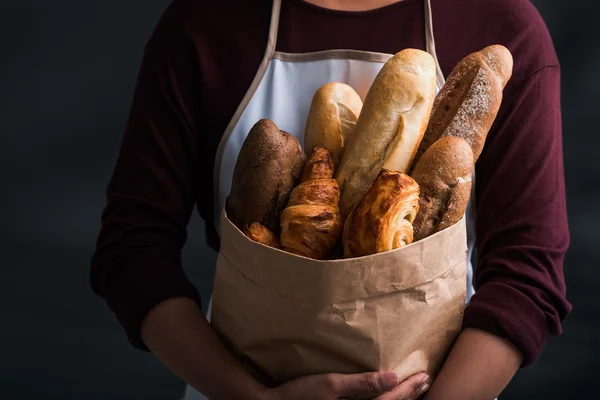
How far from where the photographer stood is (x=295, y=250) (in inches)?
38.5

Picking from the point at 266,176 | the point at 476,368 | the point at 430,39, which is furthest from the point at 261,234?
the point at 430,39

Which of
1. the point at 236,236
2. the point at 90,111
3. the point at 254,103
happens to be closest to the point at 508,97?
the point at 254,103

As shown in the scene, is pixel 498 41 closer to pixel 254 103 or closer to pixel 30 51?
pixel 254 103

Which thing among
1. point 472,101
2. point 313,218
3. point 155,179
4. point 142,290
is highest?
point 472,101

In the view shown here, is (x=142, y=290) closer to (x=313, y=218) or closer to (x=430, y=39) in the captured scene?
(x=313, y=218)

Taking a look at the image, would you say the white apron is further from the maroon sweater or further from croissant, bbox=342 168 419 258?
croissant, bbox=342 168 419 258

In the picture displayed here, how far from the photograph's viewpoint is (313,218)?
95cm

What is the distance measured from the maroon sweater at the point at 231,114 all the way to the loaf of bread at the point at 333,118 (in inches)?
6.2

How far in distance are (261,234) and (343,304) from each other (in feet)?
0.39

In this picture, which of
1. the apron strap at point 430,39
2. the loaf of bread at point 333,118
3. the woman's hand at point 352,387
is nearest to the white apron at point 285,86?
the apron strap at point 430,39

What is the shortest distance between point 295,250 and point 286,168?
0.11 m

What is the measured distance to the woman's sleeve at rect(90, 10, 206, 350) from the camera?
122 centimetres

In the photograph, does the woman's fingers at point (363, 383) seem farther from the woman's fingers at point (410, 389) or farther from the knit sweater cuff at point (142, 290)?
the knit sweater cuff at point (142, 290)

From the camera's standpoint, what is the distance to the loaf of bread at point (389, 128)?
1011mm
